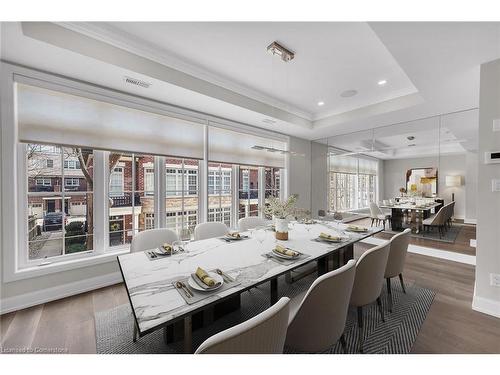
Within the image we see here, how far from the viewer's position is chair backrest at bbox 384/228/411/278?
1.98m

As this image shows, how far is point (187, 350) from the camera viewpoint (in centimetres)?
108

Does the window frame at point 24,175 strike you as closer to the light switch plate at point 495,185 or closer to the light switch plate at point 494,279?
the light switch plate at point 495,185

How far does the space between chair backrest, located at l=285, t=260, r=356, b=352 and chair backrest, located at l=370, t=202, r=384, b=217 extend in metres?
3.69

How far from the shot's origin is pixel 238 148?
4.08 m

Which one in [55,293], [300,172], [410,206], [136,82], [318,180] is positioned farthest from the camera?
[318,180]

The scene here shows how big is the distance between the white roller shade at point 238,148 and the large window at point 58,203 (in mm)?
1796

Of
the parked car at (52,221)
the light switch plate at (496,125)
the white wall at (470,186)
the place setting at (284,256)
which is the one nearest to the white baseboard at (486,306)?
the light switch plate at (496,125)

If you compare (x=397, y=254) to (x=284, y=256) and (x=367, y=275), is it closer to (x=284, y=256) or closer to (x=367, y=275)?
(x=367, y=275)

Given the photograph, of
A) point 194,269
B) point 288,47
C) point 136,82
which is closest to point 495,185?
point 288,47

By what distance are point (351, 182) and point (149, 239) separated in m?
4.35
